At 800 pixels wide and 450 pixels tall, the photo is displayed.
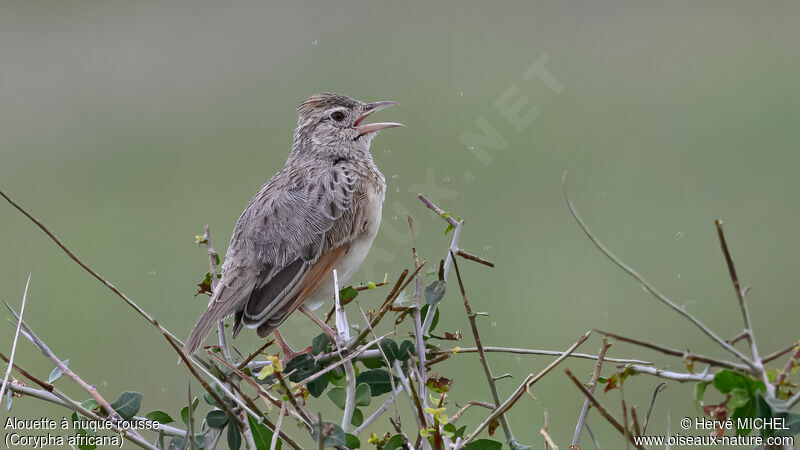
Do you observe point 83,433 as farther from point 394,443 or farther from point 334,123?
point 334,123

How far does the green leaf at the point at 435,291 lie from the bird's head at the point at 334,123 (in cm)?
233

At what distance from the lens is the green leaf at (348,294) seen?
2404 millimetres

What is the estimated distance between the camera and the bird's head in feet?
14.3

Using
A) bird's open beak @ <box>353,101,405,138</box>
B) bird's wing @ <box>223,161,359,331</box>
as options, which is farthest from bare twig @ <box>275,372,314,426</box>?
bird's open beak @ <box>353,101,405,138</box>

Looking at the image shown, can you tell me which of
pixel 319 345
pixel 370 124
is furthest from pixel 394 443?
pixel 370 124

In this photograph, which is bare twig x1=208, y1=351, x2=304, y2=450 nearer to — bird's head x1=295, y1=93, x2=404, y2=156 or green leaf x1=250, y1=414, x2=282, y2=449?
green leaf x1=250, y1=414, x2=282, y2=449

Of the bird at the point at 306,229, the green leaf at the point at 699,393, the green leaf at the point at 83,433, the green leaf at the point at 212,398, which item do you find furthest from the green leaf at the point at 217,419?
the bird at the point at 306,229

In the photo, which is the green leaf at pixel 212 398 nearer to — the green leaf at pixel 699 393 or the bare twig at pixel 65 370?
the bare twig at pixel 65 370

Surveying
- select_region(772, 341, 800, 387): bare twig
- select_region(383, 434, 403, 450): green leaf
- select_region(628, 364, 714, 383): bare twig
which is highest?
select_region(383, 434, 403, 450): green leaf

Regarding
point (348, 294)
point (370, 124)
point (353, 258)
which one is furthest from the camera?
point (370, 124)

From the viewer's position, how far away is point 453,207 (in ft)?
29.7

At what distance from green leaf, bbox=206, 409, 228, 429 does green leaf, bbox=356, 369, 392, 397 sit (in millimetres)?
319

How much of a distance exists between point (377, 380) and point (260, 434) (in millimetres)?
300

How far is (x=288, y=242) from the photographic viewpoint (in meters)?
3.66
